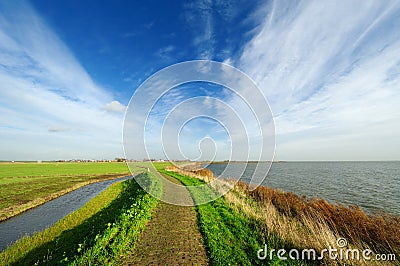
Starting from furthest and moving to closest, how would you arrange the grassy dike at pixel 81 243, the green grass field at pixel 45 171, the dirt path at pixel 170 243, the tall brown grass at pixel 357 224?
1. the green grass field at pixel 45 171
2. the tall brown grass at pixel 357 224
3. the grassy dike at pixel 81 243
4. the dirt path at pixel 170 243

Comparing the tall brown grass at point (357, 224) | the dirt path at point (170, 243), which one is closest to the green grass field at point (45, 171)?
the dirt path at point (170, 243)

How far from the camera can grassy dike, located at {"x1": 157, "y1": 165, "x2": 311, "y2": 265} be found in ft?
21.7

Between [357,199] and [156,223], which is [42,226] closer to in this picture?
[156,223]

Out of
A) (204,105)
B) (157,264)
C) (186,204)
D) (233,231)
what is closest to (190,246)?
(157,264)

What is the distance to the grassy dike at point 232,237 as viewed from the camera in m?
6.60

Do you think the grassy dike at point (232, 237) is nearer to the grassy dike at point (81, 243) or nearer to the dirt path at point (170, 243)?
the dirt path at point (170, 243)

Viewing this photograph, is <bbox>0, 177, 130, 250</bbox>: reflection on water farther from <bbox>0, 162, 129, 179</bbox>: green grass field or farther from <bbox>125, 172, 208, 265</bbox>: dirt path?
<bbox>0, 162, 129, 179</bbox>: green grass field

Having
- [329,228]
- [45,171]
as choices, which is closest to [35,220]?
[329,228]

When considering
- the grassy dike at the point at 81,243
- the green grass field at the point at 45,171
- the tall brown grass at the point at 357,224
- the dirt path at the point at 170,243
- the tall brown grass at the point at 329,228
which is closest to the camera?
the dirt path at the point at 170,243

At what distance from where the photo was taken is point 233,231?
9078 mm

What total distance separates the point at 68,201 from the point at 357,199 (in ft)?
97.6

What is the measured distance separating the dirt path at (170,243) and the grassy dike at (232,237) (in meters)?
0.39

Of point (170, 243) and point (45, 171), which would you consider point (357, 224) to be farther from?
point (45, 171)

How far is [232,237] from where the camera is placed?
836 centimetres
